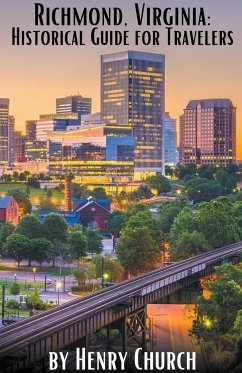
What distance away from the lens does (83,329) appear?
222 feet

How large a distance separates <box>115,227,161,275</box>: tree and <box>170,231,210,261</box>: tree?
23.5 ft

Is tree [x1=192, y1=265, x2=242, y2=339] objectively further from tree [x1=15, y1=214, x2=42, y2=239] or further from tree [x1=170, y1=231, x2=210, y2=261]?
tree [x1=15, y1=214, x2=42, y2=239]

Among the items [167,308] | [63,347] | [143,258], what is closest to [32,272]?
[143,258]

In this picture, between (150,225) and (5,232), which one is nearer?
(150,225)

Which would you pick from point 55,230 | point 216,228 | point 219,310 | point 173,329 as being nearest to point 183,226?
point 216,228

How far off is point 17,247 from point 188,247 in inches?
1000

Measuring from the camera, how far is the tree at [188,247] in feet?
418

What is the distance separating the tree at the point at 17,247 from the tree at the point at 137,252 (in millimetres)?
16671

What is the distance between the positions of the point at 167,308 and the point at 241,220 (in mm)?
71709

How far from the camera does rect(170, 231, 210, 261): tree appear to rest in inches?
5020

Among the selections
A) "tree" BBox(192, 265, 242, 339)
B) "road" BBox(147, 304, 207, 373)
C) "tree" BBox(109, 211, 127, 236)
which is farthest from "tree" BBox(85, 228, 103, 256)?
"tree" BBox(192, 265, 242, 339)

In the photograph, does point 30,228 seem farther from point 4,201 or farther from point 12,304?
point 12,304

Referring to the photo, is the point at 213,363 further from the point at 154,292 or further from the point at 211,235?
the point at 211,235

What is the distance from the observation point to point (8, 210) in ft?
575
